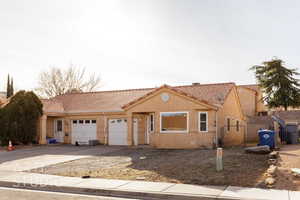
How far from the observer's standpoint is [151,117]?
75.8 feet

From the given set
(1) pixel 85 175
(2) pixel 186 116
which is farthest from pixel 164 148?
(1) pixel 85 175

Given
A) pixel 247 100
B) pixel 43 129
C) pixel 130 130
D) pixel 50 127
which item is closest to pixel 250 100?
pixel 247 100

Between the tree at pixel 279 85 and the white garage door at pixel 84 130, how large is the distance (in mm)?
28265

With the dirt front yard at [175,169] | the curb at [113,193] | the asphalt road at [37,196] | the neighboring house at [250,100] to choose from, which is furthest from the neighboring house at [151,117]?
the asphalt road at [37,196]

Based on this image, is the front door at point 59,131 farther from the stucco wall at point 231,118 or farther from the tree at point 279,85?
the tree at point 279,85

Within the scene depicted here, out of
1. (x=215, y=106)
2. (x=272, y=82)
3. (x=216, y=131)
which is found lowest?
(x=216, y=131)

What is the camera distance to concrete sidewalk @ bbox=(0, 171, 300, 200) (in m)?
8.66

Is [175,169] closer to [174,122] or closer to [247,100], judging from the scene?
[174,122]

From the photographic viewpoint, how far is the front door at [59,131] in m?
27.6

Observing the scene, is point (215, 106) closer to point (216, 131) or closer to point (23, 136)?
point (216, 131)

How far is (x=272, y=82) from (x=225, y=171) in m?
36.9

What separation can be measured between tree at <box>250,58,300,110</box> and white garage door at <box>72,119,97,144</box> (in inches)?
1113

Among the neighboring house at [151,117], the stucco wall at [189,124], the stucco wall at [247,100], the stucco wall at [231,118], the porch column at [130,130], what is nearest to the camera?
the stucco wall at [189,124]

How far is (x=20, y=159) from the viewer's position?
695 inches
